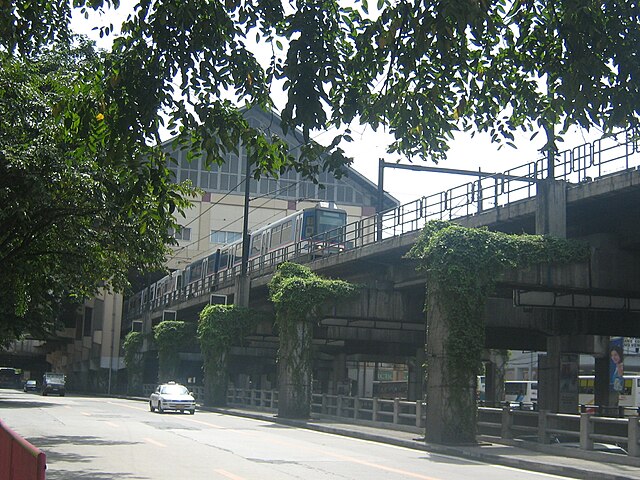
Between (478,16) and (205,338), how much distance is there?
135ft

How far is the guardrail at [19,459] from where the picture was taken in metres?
6.78

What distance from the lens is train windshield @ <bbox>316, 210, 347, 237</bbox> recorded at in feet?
157

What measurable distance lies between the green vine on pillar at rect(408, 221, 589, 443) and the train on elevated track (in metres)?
12.3

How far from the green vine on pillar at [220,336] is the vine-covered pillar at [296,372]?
9.63m

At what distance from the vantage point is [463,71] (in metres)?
11.0

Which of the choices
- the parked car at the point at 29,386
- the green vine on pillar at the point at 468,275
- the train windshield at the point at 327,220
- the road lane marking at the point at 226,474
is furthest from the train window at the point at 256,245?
the parked car at the point at 29,386

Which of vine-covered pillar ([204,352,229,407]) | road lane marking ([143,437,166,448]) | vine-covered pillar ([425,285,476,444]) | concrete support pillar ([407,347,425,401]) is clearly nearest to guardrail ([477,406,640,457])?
vine-covered pillar ([425,285,476,444])

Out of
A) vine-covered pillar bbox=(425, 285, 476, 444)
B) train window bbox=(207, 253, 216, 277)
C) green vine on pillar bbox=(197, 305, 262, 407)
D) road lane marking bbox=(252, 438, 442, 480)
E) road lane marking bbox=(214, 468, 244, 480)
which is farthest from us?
train window bbox=(207, 253, 216, 277)

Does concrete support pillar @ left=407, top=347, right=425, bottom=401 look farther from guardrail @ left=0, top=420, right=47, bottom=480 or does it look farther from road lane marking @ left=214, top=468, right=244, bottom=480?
guardrail @ left=0, top=420, right=47, bottom=480

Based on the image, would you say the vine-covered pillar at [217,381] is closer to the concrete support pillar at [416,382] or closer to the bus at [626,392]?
the concrete support pillar at [416,382]

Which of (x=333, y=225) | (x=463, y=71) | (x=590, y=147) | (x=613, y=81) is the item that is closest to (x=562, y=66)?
(x=613, y=81)

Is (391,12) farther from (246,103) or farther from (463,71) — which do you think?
(246,103)

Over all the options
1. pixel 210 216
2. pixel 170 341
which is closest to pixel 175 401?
pixel 170 341

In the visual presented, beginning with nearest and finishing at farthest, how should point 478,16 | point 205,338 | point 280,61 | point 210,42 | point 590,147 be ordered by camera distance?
point 478,16, point 210,42, point 280,61, point 590,147, point 205,338
